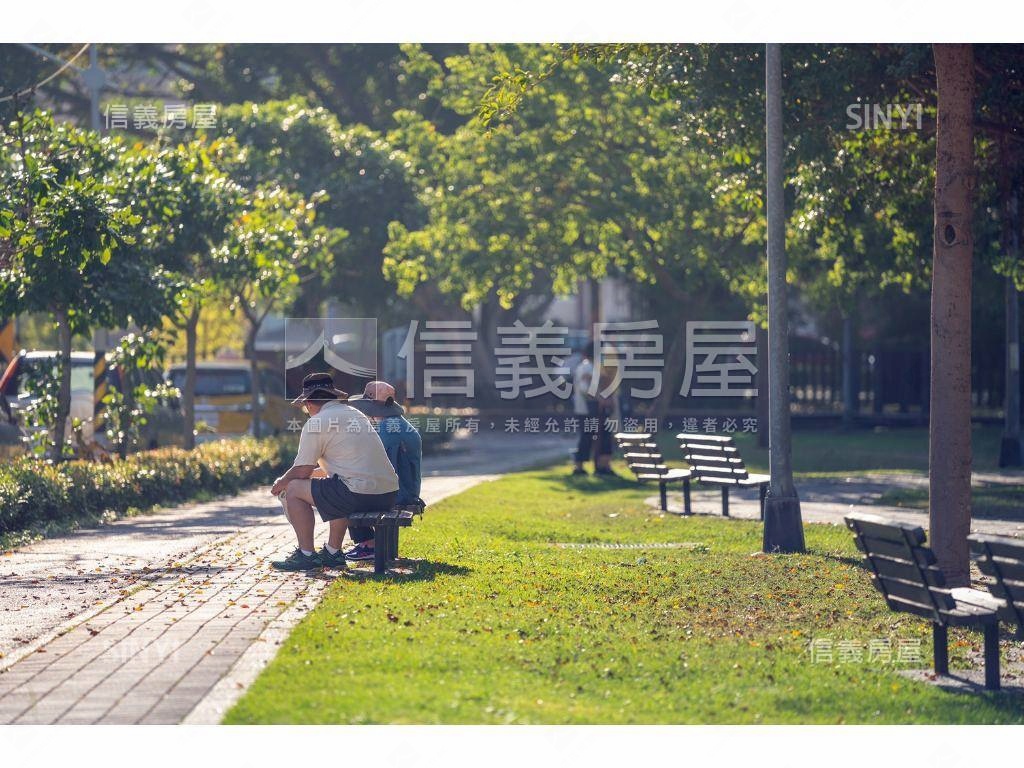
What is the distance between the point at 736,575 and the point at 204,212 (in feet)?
37.5

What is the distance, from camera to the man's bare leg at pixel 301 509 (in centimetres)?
1257

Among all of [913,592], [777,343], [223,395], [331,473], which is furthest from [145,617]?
[223,395]

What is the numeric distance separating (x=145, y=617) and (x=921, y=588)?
190 inches

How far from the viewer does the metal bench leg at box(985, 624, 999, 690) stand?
8555 mm

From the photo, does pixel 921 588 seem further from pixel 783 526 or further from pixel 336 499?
pixel 783 526

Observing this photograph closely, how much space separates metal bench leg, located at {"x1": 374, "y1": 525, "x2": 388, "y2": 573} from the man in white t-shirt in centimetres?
42

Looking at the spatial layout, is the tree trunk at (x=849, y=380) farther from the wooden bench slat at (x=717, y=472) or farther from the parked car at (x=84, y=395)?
the wooden bench slat at (x=717, y=472)

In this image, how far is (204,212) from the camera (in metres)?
21.6

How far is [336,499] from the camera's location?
1245 cm

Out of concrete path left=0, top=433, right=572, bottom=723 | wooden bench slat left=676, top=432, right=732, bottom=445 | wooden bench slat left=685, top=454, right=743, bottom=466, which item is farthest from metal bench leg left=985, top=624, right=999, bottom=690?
wooden bench slat left=676, top=432, right=732, bottom=445

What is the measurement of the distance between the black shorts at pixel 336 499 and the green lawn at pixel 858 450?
45.9 ft

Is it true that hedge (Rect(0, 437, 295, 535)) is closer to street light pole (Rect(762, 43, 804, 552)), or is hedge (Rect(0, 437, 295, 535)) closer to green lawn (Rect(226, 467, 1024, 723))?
green lawn (Rect(226, 467, 1024, 723))

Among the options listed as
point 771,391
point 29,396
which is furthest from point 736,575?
point 29,396

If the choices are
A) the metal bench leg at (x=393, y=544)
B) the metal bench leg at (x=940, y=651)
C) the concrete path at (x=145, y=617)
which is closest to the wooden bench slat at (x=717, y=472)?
the concrete path at (x=145, y=617)
